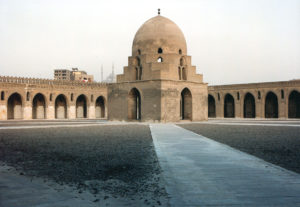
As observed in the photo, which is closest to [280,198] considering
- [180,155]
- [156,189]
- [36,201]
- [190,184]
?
[190,184]

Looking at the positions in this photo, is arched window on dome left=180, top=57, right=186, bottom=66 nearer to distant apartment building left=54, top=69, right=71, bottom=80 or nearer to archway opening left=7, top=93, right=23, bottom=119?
archway opening left=7, top=93, right=23, bottom=119

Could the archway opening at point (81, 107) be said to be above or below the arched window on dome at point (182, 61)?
below

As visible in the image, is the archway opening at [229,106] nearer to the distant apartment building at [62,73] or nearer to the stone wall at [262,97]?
the stone wall at [262,97]

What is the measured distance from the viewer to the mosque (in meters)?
26.5

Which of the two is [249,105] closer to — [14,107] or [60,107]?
[60,107]

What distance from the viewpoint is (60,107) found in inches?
1713

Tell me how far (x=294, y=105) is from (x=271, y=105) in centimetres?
295

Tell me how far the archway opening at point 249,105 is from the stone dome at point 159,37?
701 inches

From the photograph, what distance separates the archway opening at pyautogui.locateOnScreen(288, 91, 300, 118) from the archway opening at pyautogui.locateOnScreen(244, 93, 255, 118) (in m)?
4.97

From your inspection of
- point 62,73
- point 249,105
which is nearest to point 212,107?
point 249,105

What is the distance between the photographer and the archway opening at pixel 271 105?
4044 centimetres

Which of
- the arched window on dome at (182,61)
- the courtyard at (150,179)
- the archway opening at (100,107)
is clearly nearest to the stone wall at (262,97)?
the arched window on dome at (182,61)

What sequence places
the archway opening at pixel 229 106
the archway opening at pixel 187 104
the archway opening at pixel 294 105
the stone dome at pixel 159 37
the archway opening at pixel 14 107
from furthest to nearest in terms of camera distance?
the archway opening at pixel 229 106, the archway opening at pixel 14 107, the archway opening at pixel 294 105, the archway opening at pixel 187 104, the stone dome at pixel 159 37

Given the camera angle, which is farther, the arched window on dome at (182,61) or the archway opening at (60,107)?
the archway opening at (60,107)
